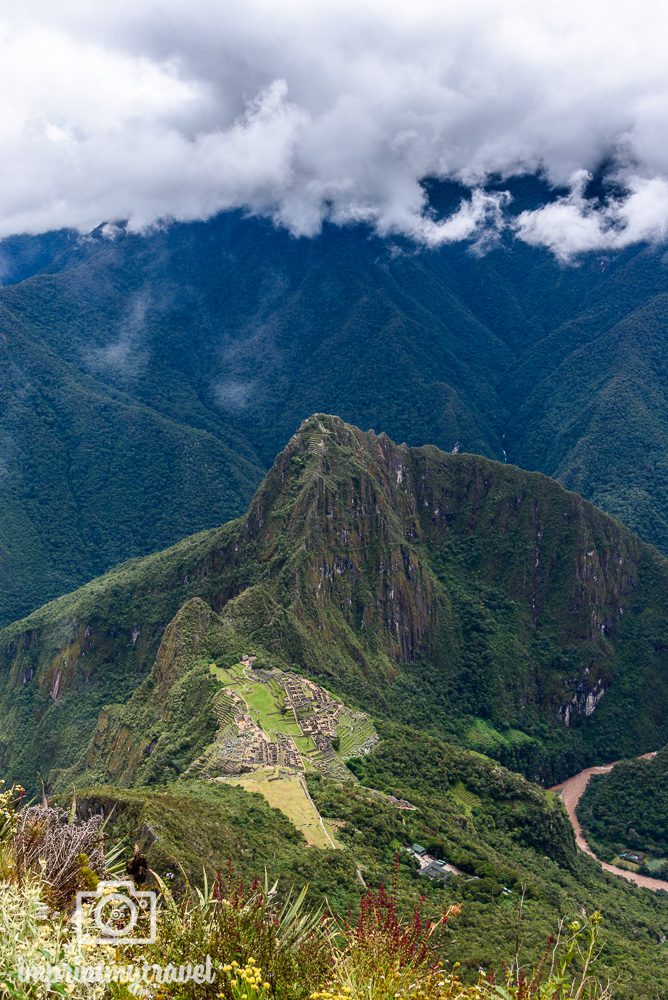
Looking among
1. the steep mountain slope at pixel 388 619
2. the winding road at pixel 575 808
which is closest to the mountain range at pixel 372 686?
the steep mountain slope at pixel 388 619

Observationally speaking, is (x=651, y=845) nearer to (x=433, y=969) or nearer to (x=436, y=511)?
(x=436, y=511)

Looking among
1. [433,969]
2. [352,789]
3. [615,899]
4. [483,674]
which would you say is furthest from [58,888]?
[483,674]

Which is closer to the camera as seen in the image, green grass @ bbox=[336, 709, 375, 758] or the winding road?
green grass @ bbox=[336, 709, 375, 758]

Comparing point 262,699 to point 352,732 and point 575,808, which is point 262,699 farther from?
point 575,808

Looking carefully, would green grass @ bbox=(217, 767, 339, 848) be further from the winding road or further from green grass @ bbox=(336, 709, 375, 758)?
the winding road

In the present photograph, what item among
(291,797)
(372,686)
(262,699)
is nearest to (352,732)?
(262,699)


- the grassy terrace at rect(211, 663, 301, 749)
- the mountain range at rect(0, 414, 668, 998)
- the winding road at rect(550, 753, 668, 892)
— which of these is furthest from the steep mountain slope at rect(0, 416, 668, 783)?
the grassy terrace at rect(211, 663, 301, 749)
